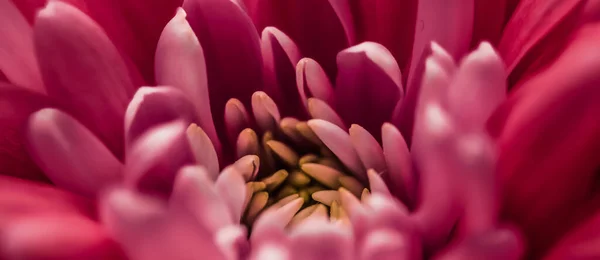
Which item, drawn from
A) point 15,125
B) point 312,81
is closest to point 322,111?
point 312,81

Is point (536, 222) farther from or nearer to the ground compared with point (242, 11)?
nearer to the ground

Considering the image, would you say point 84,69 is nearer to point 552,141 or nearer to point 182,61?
point 182,61

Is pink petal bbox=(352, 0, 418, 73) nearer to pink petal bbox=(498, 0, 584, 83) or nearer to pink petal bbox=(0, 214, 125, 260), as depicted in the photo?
pink petal bbox=(498, 0, 584, 83)

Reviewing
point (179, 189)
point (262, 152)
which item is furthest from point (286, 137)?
point (179, 189)

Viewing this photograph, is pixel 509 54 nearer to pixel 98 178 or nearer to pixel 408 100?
pixel 408 100

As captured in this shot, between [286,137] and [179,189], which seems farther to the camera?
[286,137]

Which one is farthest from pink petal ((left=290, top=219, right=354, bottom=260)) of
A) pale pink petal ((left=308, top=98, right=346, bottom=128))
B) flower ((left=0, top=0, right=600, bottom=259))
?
pale pink petal ((left=308, top=98, right=346, bottom=128))
